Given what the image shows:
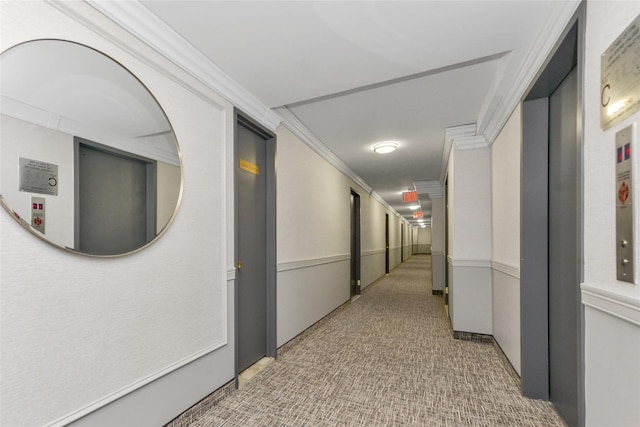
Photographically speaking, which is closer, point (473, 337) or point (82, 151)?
point (82, 151)

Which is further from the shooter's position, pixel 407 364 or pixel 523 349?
pixel 407 364

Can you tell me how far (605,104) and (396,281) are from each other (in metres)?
8.18

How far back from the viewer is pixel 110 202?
62.2 inches

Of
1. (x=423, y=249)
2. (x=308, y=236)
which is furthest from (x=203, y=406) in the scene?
(x=423, y=249)

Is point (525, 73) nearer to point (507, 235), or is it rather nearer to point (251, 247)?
A: point (507, 235)

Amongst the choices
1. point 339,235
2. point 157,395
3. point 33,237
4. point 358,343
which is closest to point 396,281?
point 339,235

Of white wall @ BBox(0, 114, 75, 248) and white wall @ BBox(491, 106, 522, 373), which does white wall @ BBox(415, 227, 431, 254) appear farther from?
white wall @ BBox(0, 114, 75, 248)

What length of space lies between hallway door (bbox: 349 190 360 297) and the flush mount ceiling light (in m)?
2.08

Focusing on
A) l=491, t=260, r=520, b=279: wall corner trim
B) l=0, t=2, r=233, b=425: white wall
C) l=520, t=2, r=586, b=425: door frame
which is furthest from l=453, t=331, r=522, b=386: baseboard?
l=0, t=2, r=233, b=425: white wall

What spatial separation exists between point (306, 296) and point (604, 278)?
3151mm

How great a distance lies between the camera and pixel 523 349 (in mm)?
2367

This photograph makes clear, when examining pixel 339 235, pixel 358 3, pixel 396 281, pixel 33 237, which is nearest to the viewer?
pixel 33 237

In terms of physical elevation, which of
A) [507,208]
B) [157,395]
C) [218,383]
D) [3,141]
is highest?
[3,141]

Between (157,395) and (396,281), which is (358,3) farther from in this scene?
(396,281)
